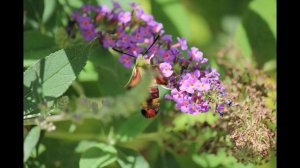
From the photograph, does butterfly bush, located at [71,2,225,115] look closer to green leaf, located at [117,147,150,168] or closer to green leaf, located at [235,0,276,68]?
green leaf, located at [117,147,150,168]

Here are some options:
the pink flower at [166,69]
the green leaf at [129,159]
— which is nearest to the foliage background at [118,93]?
the green leaf at [129,159]

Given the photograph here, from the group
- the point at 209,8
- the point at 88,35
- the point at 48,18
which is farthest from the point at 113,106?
the point at 209,8

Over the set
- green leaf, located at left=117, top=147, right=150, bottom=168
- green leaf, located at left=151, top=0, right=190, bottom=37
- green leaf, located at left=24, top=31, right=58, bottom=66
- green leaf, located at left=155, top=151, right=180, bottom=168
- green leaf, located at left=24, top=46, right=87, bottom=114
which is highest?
green leaf, located at left=151, top=0, right=190, bottom=37

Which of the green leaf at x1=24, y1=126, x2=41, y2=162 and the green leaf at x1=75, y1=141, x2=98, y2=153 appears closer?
the green leaf at x1=24, y1=126, x2=41, y2=162

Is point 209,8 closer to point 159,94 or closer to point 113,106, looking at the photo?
point 159,94

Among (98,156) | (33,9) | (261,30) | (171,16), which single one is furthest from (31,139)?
(261,30)

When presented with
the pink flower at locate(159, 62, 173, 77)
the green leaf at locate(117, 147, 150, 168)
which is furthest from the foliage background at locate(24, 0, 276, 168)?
the pink flower at locate(159, 62, 173, 77)

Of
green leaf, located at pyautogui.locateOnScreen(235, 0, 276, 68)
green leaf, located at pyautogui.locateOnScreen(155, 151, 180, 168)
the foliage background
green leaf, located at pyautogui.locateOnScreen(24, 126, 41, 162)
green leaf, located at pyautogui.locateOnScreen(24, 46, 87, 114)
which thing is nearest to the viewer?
green leaf, located at pyautogui.locateOnScreen(24, 46, 87, 114)
